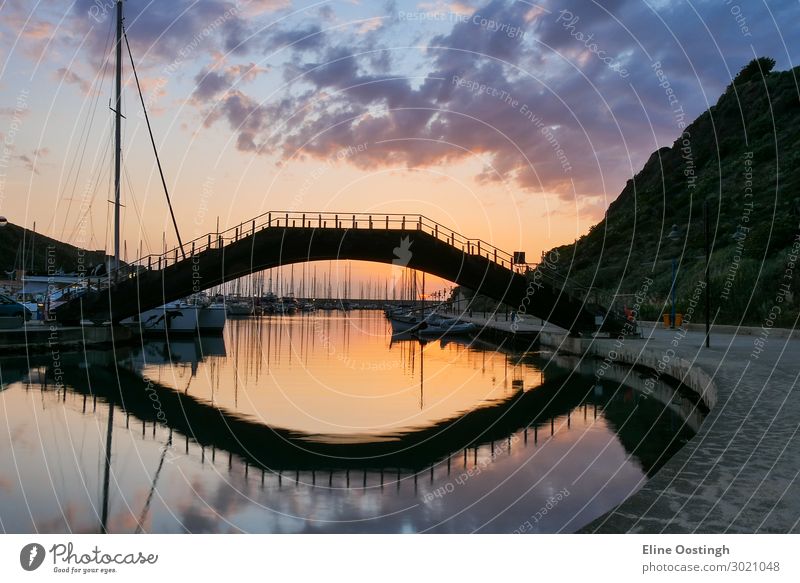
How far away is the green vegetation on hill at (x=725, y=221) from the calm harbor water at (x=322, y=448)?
13978 mm

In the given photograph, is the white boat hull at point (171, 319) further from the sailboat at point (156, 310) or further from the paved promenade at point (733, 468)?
the paved promenade at point (733, 468)

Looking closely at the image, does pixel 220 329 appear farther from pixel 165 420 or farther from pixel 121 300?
pixel 165 420

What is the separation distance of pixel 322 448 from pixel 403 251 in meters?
18.2

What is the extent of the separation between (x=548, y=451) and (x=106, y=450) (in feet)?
30.1

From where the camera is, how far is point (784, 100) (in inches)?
3765

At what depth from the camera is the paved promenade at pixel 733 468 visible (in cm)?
716

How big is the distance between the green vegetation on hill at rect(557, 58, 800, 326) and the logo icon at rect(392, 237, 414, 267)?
1630cm

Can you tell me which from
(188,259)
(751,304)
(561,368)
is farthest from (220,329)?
(751,304)

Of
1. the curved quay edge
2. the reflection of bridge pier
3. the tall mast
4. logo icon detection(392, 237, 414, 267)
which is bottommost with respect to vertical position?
the reflection of bridge pier

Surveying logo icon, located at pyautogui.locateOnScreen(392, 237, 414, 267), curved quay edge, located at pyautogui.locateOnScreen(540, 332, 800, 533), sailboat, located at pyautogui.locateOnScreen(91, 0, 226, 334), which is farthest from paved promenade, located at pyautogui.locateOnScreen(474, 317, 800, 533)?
sailboat, located at pyautogui.locateOnScreen(91, 0, 226, 334)

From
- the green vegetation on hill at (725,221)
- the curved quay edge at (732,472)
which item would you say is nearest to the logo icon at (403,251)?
the curved quay edge at (732,472)

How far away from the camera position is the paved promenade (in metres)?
7.16
